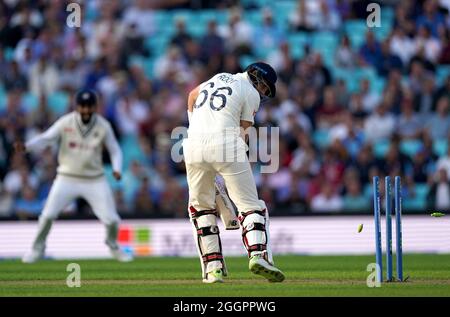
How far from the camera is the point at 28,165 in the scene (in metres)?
20.6

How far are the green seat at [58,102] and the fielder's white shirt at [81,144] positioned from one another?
5023mm

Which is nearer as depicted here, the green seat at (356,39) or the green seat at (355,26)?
the green seat at (356,39)

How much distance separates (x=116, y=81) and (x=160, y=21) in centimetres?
243

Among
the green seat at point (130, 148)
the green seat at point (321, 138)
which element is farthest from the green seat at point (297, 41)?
the green seat at point (130, 148)

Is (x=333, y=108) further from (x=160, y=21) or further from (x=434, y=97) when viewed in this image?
(x=160, y=21)

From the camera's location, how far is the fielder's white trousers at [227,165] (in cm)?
1112

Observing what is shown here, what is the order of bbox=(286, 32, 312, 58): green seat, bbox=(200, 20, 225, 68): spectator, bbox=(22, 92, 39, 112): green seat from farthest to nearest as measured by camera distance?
bbox=(286, 32, 312, 58): green seat < bbox=(200, 20, 225, 68): spectator < bbox=(22, 92, 39, 112): green seat

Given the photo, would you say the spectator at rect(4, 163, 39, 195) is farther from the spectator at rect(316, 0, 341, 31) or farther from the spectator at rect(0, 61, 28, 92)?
the spectator at rect(316, 0, 341, 31)

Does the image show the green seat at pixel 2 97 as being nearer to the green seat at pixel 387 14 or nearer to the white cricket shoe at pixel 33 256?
the white cricket shoe at pixel 33 256

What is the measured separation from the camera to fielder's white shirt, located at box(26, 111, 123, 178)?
16562 millimetres

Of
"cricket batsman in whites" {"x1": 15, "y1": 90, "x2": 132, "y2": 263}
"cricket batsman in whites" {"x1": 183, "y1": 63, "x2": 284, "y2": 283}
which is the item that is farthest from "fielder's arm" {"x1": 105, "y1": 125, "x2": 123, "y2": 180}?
"cricket batsman in whites" {"x1": 183, "y1": 63, "x2": 284, "y2": 283}

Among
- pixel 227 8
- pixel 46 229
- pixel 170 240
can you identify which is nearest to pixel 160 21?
pixel 227 8

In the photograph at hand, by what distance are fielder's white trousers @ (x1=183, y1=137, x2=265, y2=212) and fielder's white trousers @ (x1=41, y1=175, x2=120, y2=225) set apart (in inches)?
204

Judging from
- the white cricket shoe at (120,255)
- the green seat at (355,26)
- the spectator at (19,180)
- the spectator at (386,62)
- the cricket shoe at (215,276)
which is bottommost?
the white cricket shoe at (120,255)
